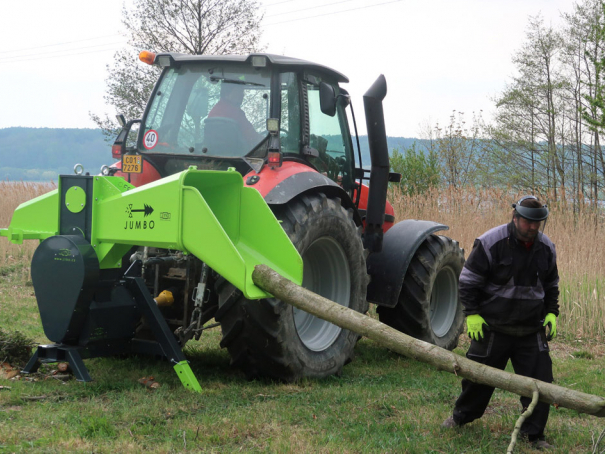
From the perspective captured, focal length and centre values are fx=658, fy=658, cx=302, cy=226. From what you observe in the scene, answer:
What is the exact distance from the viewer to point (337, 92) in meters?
5.93

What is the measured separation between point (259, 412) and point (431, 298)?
3.25m

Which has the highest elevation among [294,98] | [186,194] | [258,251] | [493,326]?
[294,98]

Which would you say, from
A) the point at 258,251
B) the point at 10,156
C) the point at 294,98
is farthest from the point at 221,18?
the point at 10,156

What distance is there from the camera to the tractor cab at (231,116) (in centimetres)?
493

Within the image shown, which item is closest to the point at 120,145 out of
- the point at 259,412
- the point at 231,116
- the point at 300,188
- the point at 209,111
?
the point at 209,111

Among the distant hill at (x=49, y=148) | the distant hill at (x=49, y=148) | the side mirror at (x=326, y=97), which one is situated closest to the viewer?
the side mirror at (x=326, y=97)

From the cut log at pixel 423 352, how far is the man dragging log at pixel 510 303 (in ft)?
1.70

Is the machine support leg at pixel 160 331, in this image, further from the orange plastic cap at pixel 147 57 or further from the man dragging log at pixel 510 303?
the orange plastic cap at pixel 147 57

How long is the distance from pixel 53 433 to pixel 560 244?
7.74m

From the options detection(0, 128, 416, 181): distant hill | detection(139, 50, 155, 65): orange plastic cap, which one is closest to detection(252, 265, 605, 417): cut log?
detection(139, 50, 155, 65): orange plastic cap

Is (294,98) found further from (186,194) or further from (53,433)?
(53,433)

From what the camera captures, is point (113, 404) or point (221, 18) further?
point (221, 18)

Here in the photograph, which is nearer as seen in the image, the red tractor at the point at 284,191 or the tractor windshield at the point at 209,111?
the red tractor at the point at 284,191

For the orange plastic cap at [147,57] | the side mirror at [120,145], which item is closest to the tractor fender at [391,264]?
the side mirror at [120,145]
